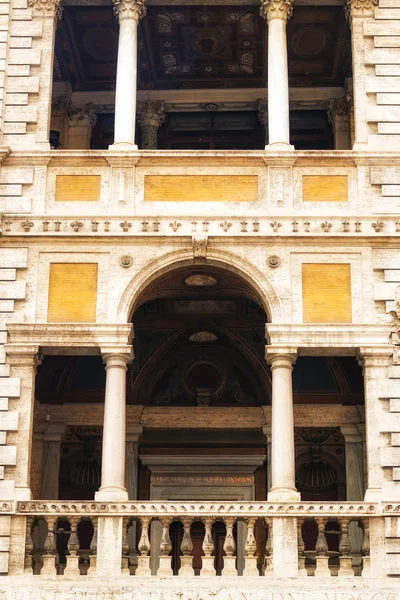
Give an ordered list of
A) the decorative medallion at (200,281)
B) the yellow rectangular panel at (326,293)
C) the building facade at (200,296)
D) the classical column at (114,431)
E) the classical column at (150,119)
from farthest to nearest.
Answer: the classical column at (150,119) → the decorative medallion at (200,281) → the yellow rectangular panel at (326,293) → the classical column at (114,431) → the building facade at (200,296)

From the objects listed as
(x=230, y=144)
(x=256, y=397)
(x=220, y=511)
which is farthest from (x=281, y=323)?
(x=230, y=144)

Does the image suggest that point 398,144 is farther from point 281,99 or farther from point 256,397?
point 256,397

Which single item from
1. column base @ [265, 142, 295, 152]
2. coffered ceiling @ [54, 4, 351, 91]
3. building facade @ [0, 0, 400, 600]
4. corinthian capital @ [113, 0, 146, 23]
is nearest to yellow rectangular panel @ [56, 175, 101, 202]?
building facade @ [0, 0, 400, 600]

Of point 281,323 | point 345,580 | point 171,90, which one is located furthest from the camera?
point 171,90

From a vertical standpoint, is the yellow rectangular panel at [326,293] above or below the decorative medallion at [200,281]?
below

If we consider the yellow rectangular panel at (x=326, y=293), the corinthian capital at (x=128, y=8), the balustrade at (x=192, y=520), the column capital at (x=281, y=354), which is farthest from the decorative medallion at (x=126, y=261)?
the corinthian capital at (x=128, y=8)

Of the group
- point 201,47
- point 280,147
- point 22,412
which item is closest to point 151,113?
point 201,47

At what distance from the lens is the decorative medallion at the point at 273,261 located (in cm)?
2131

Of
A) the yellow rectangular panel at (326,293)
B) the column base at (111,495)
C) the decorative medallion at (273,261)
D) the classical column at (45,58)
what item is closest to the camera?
the column base at (111,495)

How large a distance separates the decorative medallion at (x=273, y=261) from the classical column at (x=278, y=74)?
1.98m

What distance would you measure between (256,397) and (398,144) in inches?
240

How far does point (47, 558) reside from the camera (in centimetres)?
2000

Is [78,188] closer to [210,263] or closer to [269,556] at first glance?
[210,263]

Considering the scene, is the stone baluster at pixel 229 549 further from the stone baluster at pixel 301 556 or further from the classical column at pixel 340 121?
the classical column at pixel 340 121
